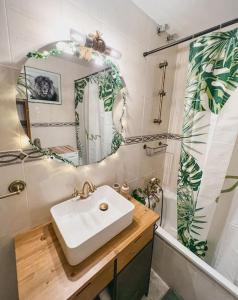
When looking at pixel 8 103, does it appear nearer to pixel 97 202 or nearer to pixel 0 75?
pixel 0 75

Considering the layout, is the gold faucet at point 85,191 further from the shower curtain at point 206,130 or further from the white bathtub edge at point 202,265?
the shower curtain at point 206,130

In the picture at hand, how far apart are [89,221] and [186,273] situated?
36.2 inches

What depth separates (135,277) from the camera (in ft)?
3.39

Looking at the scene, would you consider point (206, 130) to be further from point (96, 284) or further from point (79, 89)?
point (96, 284)

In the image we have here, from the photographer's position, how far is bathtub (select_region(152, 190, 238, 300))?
99cm

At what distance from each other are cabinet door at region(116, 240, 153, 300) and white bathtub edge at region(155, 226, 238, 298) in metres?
0.21

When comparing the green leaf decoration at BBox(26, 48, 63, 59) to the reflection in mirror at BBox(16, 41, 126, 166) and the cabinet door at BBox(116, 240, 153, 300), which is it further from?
the cabinet door at BBox(116, 240, 153, 300)

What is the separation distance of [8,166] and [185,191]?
1.33 m

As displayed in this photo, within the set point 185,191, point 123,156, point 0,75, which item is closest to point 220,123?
point 185,191

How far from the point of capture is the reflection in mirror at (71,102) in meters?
0.78

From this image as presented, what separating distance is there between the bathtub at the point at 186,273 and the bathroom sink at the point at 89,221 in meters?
0.53

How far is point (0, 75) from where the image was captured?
0.68 metres

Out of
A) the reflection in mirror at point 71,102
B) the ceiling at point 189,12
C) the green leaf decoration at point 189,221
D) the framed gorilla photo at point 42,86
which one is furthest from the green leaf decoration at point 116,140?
the ceiling at point 189,12

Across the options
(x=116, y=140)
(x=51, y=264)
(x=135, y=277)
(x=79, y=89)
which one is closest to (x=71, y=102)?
(x=79, y=89)
